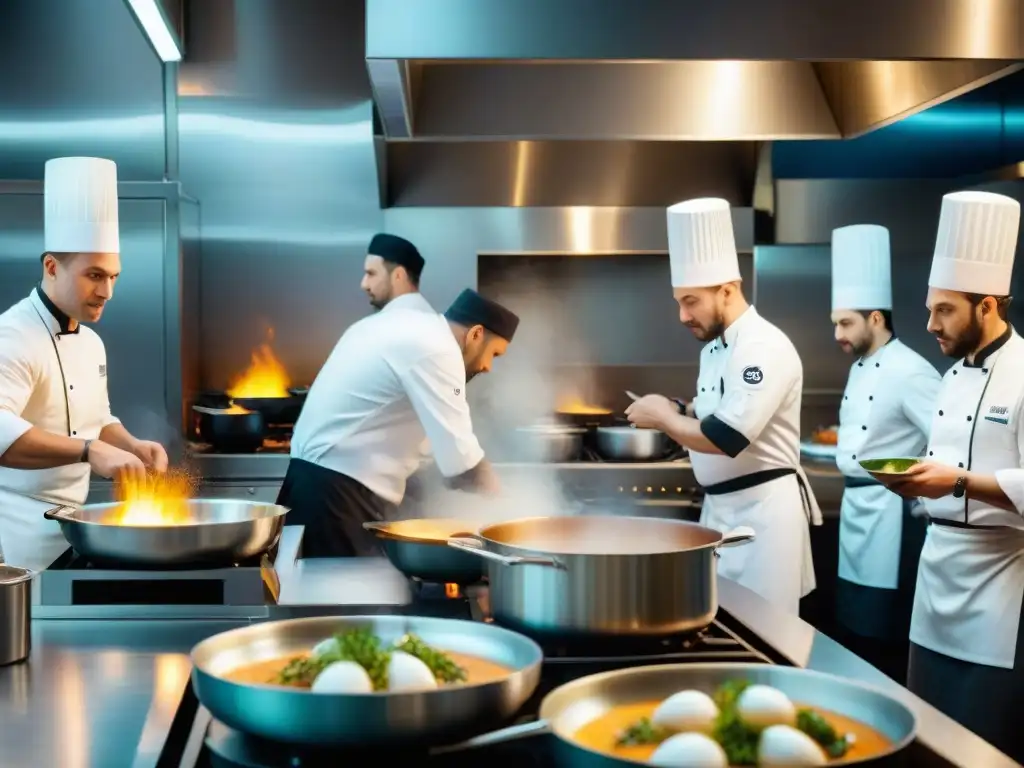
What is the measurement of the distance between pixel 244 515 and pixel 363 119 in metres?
3.07

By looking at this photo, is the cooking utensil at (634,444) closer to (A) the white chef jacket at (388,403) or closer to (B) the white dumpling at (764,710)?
(A) the white chef jacket at (388,403)

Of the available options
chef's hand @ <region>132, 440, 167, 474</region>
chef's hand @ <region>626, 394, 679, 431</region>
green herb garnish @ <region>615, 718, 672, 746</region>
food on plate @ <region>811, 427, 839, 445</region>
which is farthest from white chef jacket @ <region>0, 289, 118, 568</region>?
food on plate @ <region>811, 427, 839, 445</region>

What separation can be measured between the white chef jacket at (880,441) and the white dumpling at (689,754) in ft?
10.9

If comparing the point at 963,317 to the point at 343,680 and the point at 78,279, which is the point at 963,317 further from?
the point at 343,680

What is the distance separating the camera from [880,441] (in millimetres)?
4051

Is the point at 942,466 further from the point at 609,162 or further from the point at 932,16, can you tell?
the point at 609,162

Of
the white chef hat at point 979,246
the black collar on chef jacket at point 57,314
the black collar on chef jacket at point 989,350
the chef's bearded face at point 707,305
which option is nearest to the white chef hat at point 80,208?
the black collar on chef jacket at point 57,314

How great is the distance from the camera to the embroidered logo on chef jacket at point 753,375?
11.0 feet

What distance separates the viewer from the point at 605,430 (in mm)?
4336

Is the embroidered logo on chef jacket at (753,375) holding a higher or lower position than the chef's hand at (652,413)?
higher

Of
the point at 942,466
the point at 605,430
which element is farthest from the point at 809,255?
the point at 942,466

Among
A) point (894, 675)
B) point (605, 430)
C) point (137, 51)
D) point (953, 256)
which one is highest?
point (137, 51)

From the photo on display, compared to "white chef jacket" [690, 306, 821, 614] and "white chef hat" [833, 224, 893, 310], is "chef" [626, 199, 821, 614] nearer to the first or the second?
"white chef jacket" [690, 306, 821, 614]

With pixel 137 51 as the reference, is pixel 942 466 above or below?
below
